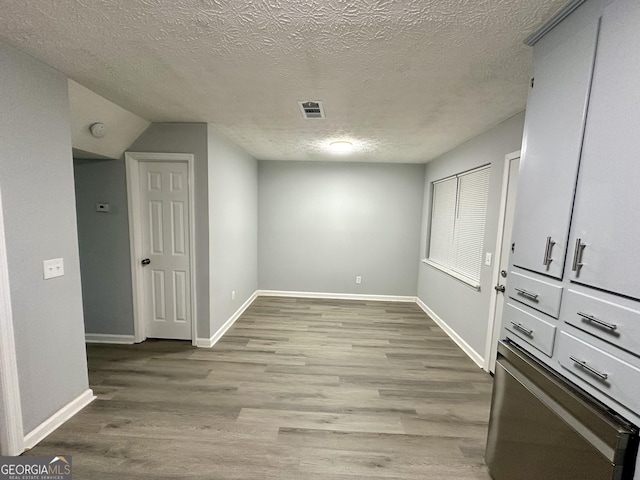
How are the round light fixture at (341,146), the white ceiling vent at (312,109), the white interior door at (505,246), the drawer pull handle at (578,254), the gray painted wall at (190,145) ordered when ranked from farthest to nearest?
the round light fixture at (341,146) < the gray painted wall at (190,145) < the white interior door at (505,246) < the white ceiling vent at (312,109) < the drawer pull handle at (578,254)

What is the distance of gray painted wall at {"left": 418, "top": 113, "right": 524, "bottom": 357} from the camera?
8.23 feet

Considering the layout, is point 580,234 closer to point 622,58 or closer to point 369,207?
point 622,58

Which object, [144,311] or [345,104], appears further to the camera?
[144,311]

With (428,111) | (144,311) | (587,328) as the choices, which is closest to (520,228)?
(587,328)

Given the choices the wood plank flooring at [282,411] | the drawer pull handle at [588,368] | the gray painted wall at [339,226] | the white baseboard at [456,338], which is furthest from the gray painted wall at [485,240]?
the drawer pull handle at [588,368]

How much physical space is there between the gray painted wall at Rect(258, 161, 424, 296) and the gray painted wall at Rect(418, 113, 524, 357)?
2.48ft

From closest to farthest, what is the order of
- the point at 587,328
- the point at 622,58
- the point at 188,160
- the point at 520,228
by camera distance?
the point at 622,58 < the point at 587,328 < the point at 520,228 < the point at 188,160

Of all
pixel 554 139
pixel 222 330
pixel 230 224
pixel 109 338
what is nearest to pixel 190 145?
pixel 230 224

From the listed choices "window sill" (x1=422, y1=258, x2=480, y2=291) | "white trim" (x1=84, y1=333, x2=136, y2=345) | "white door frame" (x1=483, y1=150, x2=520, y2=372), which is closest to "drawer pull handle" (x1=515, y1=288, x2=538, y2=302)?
"white door frame" (x1=483, y1=150, x2=520, y2=372)

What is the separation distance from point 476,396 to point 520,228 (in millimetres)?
1726

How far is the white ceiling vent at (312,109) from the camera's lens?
214 cm

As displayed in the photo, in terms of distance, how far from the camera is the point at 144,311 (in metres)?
3.08

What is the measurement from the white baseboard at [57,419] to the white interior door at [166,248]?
40.4 inches

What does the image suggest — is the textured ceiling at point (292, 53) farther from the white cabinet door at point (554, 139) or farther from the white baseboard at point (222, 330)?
the white baseboard at point (222, 330)
